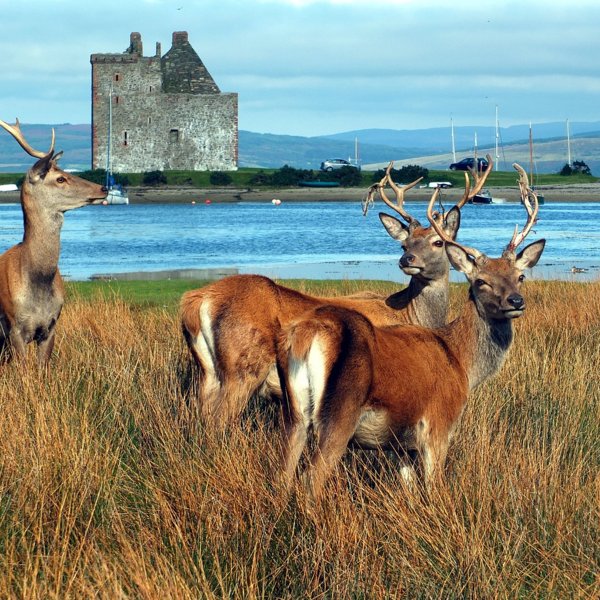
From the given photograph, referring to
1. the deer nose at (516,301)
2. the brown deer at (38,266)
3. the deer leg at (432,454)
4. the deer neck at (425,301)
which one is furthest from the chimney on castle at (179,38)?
the deer leg at (432,454)

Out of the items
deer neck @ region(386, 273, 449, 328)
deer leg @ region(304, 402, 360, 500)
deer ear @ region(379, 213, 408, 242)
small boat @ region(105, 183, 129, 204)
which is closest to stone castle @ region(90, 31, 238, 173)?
small boat @ region(105, 183, 129, 204)

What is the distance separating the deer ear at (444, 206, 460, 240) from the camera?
766cm

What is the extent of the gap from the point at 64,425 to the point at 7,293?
7.50ft

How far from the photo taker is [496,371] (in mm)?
5707

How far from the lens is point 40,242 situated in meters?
7.68

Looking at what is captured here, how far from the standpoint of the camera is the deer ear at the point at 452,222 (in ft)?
25.1

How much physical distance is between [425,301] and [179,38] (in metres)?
64.2

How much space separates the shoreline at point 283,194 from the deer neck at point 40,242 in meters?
51.5

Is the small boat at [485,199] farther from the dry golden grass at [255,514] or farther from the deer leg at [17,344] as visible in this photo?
the dry golden grass at [255,514]

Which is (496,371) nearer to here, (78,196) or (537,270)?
(78,196)

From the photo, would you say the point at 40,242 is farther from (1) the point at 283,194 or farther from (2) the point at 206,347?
(1) the point at 283,194

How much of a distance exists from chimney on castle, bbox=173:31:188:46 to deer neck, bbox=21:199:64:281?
63.3 metres

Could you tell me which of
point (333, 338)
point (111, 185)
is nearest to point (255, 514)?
point (333, 338)

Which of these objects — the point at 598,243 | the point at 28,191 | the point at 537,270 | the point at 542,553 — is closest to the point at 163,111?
the point at 598,243
